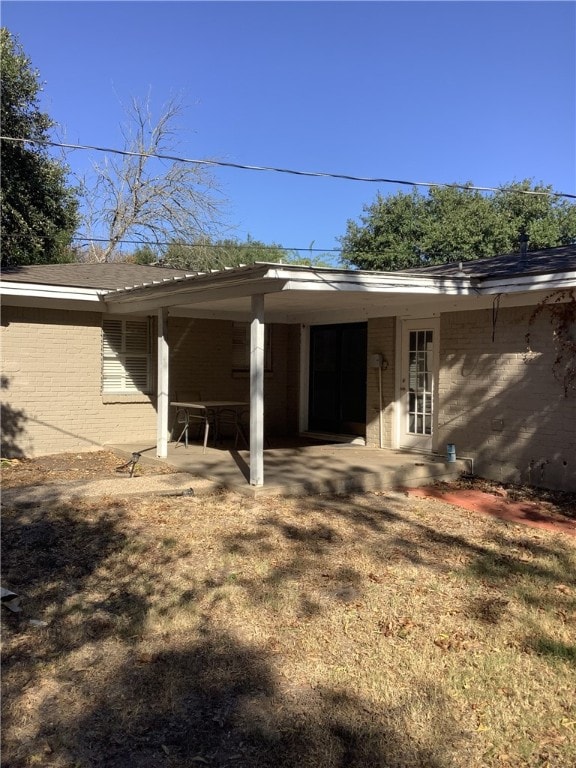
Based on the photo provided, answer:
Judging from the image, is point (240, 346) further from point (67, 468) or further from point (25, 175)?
point (25, 175)

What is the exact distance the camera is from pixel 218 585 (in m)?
5.00

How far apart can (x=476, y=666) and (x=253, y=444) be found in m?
4.21

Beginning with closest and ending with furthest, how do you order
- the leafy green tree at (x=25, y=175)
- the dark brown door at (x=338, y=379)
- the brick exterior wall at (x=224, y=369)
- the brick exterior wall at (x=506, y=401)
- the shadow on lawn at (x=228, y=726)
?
the shadow on lawn at (x=228, y=726) → the brick exterior wall at (x=506, y=401) → the dark brown door at (x=338, y=379) → the brick exterior wall at (x=224, y=369) → the leafy green tree at (x=25, y=175)

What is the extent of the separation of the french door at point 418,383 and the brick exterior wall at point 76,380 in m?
3.63

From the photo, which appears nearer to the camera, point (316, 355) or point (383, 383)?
point (383, 383)

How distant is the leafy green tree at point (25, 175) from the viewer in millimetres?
14016

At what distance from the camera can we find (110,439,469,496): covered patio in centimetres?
797

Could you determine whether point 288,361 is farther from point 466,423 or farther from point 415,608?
point 415,608

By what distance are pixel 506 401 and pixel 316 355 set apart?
15.7ft

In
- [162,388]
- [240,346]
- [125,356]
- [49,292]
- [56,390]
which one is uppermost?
[49,292]

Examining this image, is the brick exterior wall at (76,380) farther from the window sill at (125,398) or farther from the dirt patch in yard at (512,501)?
the dirt patch in yard at (512,501)

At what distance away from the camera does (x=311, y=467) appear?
8.97 meters

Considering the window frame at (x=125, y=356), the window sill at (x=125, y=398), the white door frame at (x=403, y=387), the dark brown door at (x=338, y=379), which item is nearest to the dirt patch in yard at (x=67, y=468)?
the window sill at (x=125, y=398)

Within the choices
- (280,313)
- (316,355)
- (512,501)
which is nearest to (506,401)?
(512,501)
